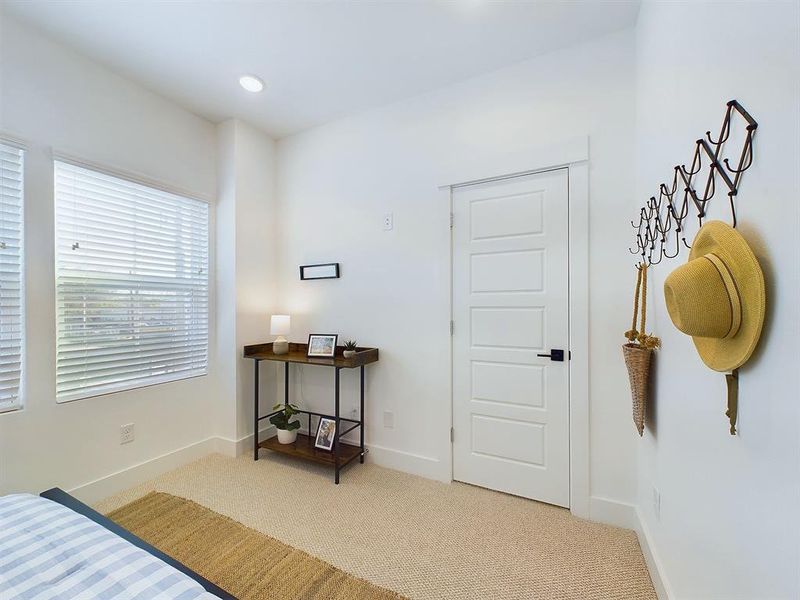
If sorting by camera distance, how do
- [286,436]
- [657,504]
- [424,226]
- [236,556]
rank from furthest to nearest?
[286,436] < [424,226] < [236,556] < [657,504]

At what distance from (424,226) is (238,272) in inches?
62.9

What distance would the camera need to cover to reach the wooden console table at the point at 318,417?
98.6 inches

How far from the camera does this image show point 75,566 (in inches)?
35.4

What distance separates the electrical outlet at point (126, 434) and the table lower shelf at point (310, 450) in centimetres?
85

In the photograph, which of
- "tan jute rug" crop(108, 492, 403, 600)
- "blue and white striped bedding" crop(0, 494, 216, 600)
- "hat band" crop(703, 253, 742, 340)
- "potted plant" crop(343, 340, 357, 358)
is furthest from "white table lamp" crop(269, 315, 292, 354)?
"hat band" crop(703, 253, 742, 340)

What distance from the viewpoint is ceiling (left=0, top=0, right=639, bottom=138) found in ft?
6.14

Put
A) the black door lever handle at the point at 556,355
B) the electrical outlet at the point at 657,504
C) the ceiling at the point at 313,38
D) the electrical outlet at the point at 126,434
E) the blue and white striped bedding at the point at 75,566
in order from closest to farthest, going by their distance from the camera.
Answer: the blue and white striped bedding at the point at 75,566, the electrical outlet at the point at 657,504, the ceiling at the point at 313,38, the black door lever handle at the point at 556,355, the electrical outlet at the point at 126,434

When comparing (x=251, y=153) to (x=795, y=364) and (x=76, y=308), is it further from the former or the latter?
(x=795, y=364)

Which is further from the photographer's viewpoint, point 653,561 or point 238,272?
point 238,272

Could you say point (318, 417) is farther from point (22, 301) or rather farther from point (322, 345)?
point (22, 301)

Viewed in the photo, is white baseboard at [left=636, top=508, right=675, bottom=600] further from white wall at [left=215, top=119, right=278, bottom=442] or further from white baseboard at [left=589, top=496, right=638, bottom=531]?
white wall at [left=215, top=119, right=278, bottom=442]

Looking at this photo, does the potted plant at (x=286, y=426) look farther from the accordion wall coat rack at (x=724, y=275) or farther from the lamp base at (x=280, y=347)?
the accordion wall coat rack at (x=724, y=275)

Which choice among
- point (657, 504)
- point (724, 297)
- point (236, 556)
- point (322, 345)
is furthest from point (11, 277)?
point (657, 504)

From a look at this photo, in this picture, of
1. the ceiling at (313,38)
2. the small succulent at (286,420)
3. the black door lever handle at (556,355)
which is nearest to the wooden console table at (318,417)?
the small succulent at (286,420)
